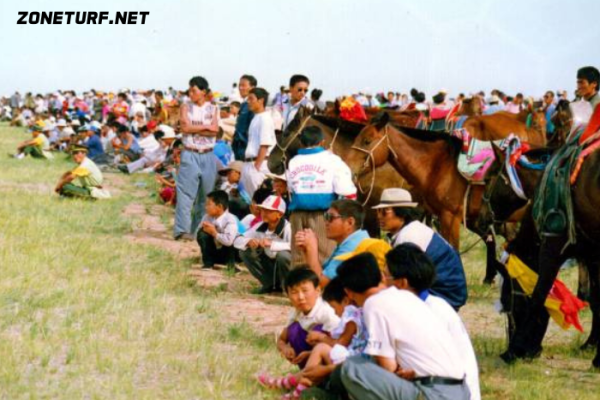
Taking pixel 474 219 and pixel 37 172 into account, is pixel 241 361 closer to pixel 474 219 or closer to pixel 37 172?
pixel 474 219

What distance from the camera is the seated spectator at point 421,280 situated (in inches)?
221

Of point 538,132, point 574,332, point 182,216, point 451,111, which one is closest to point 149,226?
point 182,216

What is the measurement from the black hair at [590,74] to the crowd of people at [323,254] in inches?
0.9

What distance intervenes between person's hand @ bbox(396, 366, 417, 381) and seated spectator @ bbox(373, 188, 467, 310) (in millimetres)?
1428

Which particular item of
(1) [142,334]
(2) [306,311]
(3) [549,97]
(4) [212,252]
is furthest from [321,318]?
(3) [549,97]

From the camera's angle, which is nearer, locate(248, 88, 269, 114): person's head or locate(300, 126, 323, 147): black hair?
locate(300, 126, 323, 147): black hair

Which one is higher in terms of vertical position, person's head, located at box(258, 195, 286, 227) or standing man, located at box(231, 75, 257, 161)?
standing man, located at box(231, 75, 257, 161)

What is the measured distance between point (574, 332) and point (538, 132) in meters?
5.23

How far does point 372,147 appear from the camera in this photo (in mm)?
10609

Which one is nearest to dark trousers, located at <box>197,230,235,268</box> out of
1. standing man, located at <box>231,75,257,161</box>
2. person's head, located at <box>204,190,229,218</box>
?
person's head, located at <box>204,190,229,218</box>

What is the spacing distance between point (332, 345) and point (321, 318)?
35 cm

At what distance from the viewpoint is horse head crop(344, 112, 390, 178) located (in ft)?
34.8

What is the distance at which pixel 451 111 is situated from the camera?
48.0 feet

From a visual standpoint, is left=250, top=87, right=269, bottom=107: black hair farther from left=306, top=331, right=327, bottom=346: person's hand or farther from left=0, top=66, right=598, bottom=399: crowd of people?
left=306, top=331, right=327, bottom=346: person's hand
